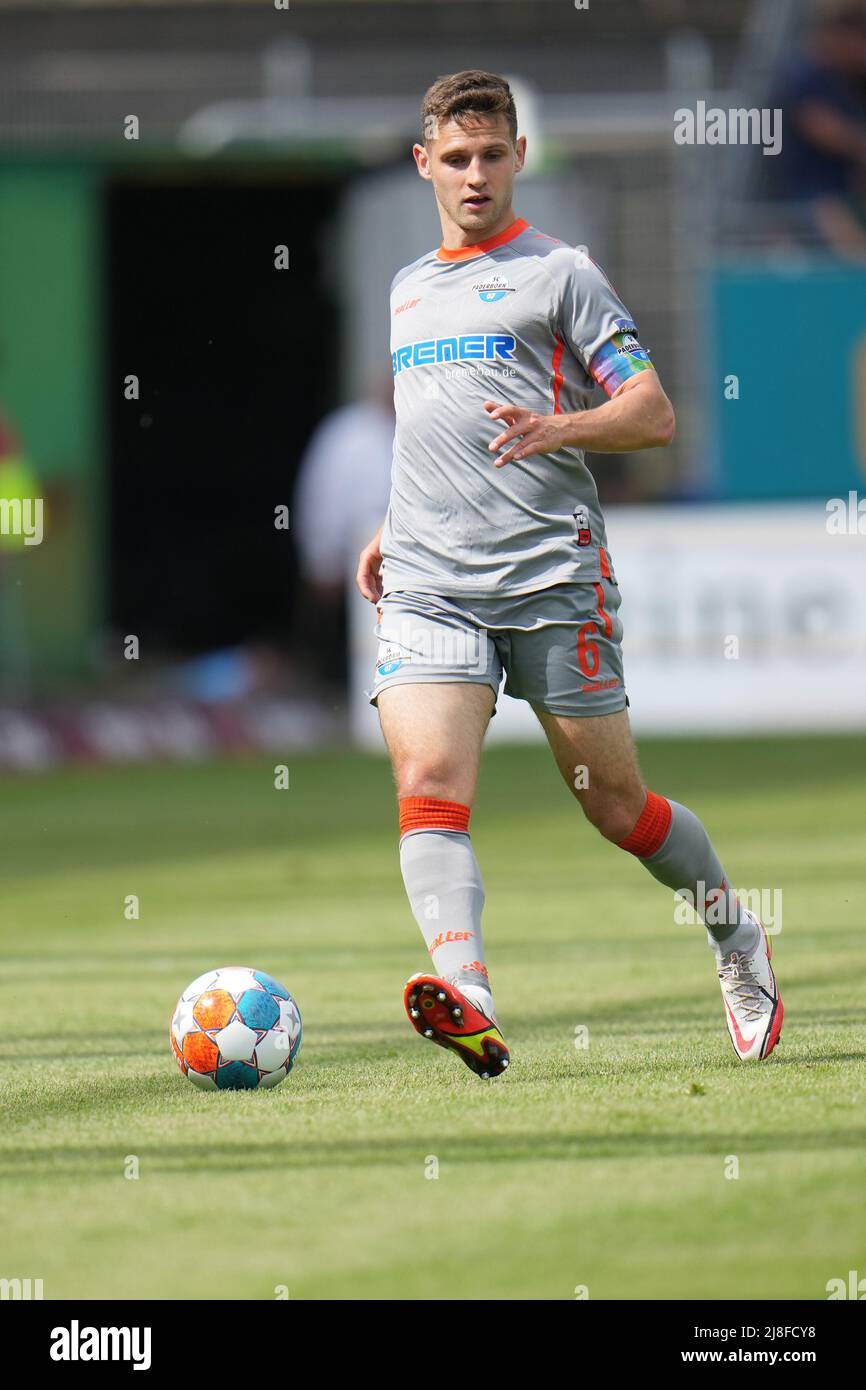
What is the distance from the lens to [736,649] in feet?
58.2

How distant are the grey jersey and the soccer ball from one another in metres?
1.06

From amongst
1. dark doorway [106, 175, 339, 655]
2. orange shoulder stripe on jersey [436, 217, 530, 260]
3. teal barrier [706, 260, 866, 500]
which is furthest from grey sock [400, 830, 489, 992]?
dark doorway [106, 175, 339, 655]

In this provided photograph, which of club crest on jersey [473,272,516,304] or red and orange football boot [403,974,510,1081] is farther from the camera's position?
club crest on jersey [473,272,516,304]

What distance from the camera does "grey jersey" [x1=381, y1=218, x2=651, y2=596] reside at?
561 centimetres

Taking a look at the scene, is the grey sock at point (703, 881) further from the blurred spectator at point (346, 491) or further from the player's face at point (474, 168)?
the blurred spectator at point (346, 491)

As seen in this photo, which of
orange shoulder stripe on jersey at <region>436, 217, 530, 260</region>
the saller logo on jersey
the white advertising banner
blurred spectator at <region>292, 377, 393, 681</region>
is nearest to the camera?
the saller logo on jersey

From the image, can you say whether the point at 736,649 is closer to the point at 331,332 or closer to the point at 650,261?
the point at 650,261

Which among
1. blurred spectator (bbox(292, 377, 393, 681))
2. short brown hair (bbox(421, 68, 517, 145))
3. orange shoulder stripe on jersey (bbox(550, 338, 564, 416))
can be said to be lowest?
orange shoulder stripe on jersey (bbox(550, 338, 564, 416))

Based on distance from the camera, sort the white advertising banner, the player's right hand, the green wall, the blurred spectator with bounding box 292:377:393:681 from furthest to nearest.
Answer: the green wall, the blurred spectator with bounding box 292:377:393:681, the white advertising banner, the player's right hand

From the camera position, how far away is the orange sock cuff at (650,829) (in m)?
5.77

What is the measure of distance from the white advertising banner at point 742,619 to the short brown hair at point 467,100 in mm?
12103

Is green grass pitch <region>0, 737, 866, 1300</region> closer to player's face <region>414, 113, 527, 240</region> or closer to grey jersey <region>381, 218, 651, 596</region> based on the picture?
grey jersey <region>381, 218, 651, 596</region>

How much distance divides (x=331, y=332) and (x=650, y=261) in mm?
3530
